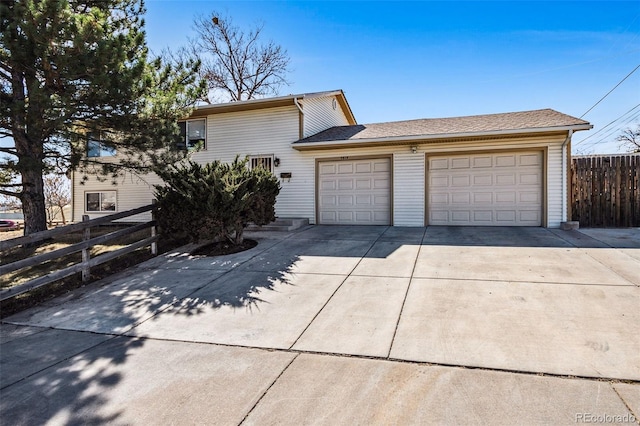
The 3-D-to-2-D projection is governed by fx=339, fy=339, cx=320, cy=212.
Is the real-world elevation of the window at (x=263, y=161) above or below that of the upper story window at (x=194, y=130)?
below

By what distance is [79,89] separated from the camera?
244 inches

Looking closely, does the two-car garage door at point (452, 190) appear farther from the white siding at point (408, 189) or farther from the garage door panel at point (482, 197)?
the white siding at point (408, 189)

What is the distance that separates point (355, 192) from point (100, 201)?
1032cm

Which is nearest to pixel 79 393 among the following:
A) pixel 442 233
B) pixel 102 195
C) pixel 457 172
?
pixel 442 233

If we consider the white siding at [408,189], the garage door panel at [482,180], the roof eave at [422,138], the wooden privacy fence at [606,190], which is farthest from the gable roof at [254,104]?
the wooden privacy fence at [606,190]

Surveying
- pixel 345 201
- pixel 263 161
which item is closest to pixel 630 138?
pixel 345 201

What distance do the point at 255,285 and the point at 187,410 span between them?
9.32 feet

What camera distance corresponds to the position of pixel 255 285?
519 cm

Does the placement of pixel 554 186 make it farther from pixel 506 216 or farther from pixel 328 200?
pixel 328 200

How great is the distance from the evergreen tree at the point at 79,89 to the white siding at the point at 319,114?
434 centimetres

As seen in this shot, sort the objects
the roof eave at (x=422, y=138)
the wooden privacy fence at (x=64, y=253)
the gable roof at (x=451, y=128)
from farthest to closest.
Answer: the gable roof at (x=451, y=128)
the roof eave at (x=422, y=138)
the wooden privacy fence at (x=64, y=253)

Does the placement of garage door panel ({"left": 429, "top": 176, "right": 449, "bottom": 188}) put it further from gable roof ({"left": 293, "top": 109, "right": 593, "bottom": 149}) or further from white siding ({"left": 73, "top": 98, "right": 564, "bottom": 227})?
gable roof ({"left": 293, "top": 109, "right": 593, "bottom": 149})

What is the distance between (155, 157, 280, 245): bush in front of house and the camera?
22.5 feet

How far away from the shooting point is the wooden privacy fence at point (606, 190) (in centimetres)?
957
